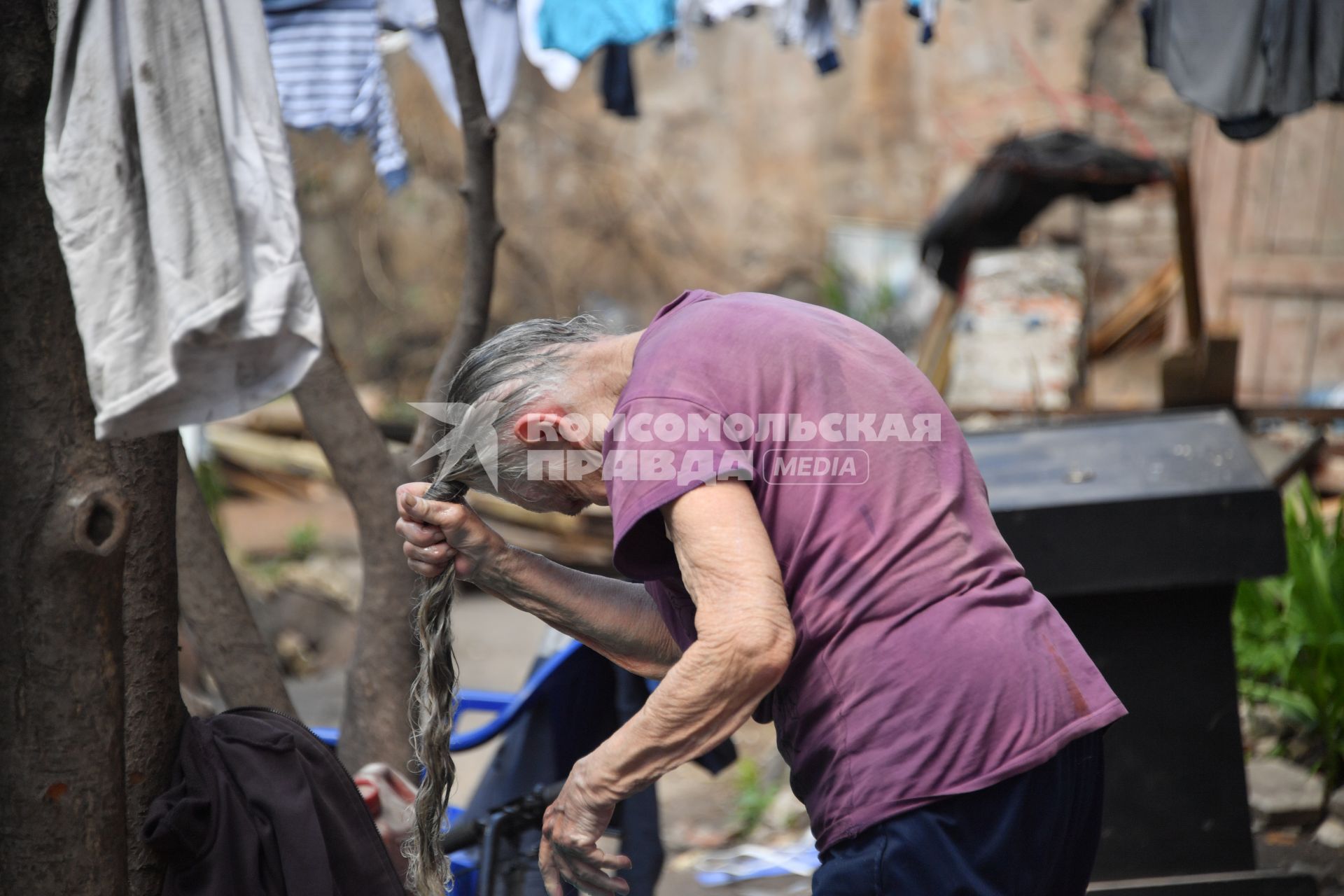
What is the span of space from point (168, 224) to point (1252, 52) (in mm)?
3737

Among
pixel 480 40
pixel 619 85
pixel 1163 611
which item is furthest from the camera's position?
pixel 619 85

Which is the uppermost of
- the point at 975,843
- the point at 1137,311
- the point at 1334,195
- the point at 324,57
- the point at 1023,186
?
the point at 324,57

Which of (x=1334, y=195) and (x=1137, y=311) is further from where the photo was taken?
(x=1137, y=311)

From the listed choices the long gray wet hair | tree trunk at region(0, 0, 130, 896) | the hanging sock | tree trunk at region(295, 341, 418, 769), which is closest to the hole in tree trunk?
tree trunk at region(0, 0, 130, 896)

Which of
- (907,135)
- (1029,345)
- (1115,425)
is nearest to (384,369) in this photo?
(907,135)

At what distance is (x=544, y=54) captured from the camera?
4738mm

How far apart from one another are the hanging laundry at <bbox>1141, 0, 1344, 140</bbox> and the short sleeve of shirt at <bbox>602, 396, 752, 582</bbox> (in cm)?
322

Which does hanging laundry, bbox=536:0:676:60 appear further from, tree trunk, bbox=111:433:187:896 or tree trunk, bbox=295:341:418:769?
tree trunk, bbox=111:433:187:896

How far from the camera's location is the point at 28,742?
1576mm

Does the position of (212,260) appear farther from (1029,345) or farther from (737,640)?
(1029,345)

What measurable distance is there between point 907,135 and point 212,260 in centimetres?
942

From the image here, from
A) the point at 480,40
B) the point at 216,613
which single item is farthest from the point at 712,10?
the point at 216,613

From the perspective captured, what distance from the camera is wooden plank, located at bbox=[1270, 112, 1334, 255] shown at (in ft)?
23.4

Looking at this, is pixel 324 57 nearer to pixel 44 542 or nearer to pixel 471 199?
pixel 471 199
